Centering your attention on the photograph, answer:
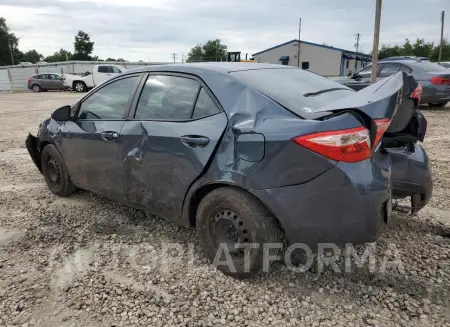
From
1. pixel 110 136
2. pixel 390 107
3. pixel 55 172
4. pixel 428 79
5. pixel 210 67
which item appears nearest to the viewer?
pixel 390 107

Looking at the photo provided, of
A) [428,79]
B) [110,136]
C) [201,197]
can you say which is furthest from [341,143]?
[428,79]

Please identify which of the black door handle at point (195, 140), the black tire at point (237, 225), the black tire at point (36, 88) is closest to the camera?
the black tire at point (237, 225)

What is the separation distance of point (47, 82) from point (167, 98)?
27.0 m

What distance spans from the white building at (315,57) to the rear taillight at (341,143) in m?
46.1

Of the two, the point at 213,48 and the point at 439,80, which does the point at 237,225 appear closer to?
the point at 439,80

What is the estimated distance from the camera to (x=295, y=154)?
2.21 metres

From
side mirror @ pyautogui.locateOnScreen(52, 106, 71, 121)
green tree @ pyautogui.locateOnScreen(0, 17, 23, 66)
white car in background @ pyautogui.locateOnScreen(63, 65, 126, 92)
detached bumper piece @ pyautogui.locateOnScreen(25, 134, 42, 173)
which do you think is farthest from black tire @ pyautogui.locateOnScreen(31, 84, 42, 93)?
green tree @ pyautogui.locateOnScreen(0, 17, 23, 66)

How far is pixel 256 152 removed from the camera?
2.34 metres

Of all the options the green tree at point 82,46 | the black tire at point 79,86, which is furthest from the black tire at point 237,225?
the green tree at point 82,46

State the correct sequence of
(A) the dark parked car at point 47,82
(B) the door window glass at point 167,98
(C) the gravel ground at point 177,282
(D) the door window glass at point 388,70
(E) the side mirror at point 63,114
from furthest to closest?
(A) the dark parked car at point 47,82 < (D) the door window glass at point 388,70 < (E) the side mirror at point 63,114 < (B) the door window glass at point 167,98 < (C) the gravel ground at point 177,282

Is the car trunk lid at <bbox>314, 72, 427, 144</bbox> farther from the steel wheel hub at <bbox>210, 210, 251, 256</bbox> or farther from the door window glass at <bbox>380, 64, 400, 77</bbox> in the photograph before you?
the door window glass at <bbox>380, 64, 400, 77</bbox>

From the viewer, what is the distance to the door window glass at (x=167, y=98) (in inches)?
112

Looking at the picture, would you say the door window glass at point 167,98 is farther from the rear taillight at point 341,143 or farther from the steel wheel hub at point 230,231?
the rear taillight at point 341,143

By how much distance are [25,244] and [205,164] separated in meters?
1.89
